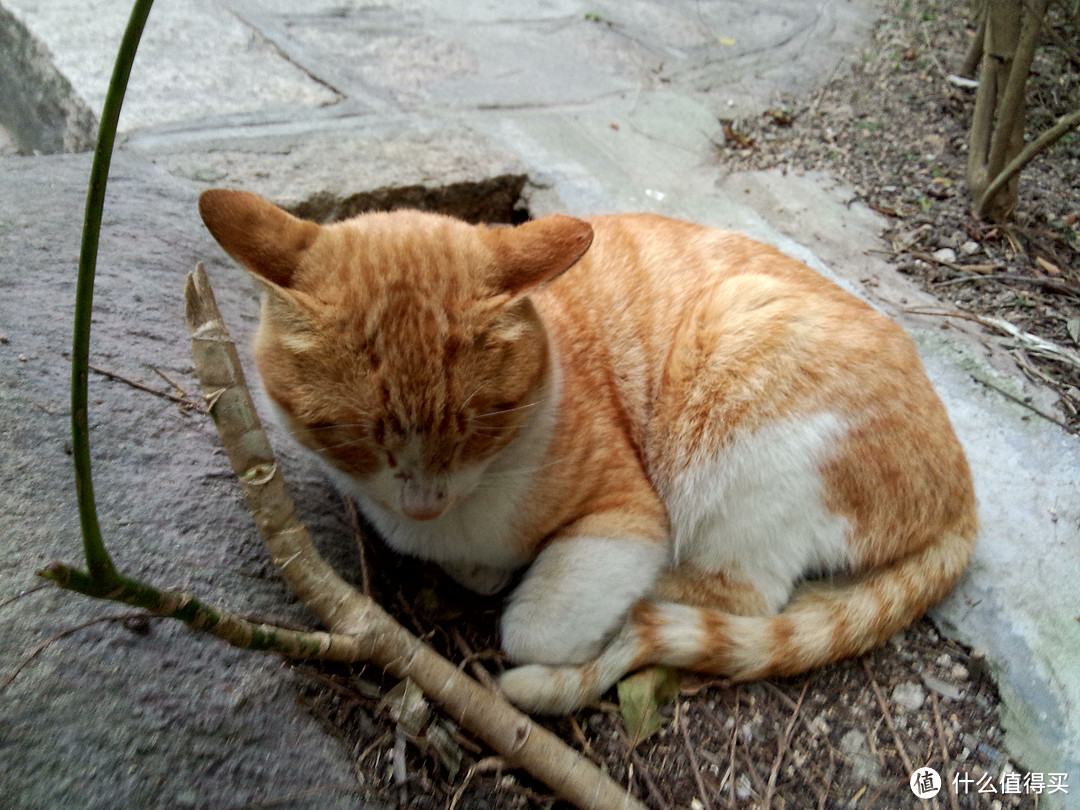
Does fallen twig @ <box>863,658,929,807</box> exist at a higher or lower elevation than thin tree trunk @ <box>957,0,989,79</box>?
lower

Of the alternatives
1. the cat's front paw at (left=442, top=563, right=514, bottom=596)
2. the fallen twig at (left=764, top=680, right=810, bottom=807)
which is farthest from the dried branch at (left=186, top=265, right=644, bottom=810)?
the cat's front paw at (left=442, top=563, right=514, bottom=596)

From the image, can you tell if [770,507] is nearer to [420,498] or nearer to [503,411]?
[503,411]

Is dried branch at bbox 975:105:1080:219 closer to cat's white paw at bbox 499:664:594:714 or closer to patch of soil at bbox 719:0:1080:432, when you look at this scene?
patch of soil at bbox 719:0:1080:432

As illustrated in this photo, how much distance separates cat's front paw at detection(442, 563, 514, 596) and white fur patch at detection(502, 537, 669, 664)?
0.37ft

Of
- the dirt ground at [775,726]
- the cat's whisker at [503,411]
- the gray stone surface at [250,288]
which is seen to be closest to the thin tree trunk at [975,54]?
the gray stone surface at [250,288]

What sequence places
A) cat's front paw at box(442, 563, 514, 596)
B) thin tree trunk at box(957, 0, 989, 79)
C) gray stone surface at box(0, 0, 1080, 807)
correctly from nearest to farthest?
gray stone surface at box(0, 0, 1080, 807) → cat's front paw at box(442, 563, 514, 596) → thin tree trunk at box(957, 0, 989, 79)

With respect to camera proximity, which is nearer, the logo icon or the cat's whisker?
the cat's whisker

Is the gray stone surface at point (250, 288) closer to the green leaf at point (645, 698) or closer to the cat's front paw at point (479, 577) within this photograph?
the cat's front paw at point (479, 577)

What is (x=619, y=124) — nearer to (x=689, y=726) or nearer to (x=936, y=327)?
(x=936, y=327)

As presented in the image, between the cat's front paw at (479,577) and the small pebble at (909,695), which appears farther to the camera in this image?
the cat's front paw at (479,577)

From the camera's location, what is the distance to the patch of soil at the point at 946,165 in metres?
3.21

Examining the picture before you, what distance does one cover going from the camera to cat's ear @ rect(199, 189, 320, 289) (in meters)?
1.47

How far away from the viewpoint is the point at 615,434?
7.38 ft

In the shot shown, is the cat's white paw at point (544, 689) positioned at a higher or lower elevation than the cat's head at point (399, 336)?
lower
